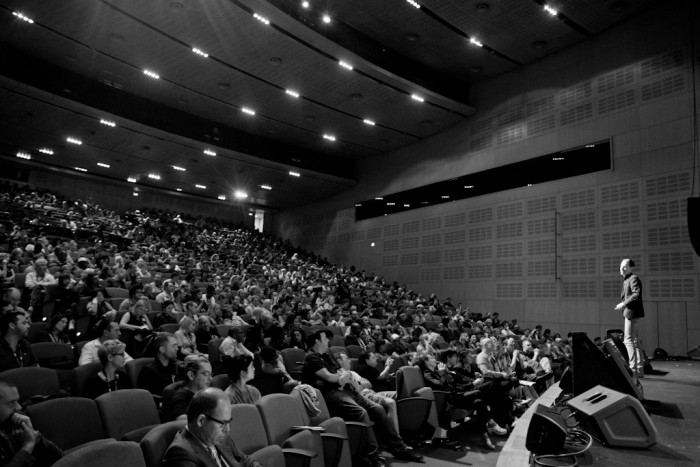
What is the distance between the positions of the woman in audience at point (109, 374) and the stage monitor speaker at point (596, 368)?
11.1ft

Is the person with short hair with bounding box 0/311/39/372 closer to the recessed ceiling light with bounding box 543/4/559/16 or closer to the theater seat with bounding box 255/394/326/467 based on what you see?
the theater seat with bounding box 255/394/326/467

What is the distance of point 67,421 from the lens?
2551mm

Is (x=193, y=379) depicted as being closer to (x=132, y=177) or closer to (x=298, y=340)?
(x=298, y=340)

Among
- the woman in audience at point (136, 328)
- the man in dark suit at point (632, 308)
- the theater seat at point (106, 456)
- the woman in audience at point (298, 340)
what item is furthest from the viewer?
the woman in audience at point (298, 340)

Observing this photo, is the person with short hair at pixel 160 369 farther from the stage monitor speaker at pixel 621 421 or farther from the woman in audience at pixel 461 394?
the stage monitor speaker at pixel 621 421

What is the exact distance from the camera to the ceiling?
10.3m

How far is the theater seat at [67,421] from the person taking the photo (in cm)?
248

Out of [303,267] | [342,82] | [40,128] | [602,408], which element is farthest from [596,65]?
[40,128]

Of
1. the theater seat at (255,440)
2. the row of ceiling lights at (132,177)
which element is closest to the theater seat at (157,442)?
the theater seat at (255,440)

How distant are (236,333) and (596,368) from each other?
3452mm

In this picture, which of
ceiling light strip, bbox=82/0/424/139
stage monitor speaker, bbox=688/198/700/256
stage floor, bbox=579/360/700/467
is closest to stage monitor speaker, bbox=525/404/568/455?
stage floor, bbox=579/360/700/467

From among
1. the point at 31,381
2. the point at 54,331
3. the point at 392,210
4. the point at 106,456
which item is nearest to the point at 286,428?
the point at 106,456

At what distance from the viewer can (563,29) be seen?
11.4 metres

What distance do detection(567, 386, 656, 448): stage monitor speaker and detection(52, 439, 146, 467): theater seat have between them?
233cm
